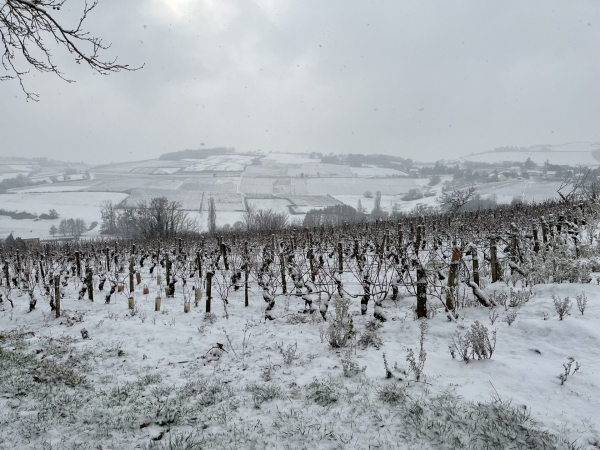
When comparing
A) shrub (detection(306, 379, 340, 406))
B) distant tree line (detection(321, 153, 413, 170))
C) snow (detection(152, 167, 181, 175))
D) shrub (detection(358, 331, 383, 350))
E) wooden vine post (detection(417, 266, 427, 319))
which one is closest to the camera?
shrub (detection(306, 379, 340, 406))

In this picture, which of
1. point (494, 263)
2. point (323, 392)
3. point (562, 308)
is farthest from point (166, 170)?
point (562, 308)

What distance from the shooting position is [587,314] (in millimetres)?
4238

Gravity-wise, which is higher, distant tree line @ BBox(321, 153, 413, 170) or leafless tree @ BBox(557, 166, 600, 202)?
distant tree line @ BBox(321, 153, 413, 170)

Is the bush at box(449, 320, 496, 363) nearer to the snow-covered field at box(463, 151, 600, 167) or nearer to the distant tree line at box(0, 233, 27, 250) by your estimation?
the distant tree line at box(0, 233, 27, 250)

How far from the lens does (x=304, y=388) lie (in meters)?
3.52

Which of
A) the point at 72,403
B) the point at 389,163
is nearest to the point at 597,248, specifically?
the point at 72,403

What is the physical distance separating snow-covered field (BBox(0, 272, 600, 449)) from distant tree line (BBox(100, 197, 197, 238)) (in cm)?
2434

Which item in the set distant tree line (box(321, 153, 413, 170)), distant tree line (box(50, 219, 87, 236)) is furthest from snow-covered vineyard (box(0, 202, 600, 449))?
distant tree line (box(321, 153, 413, 170))

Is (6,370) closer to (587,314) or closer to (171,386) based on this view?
(171,386)

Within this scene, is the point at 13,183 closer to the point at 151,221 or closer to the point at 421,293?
the point at 151,221

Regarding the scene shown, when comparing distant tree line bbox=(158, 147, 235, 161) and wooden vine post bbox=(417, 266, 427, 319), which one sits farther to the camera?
distant tree line bbox=(158, 147, 235, 161)

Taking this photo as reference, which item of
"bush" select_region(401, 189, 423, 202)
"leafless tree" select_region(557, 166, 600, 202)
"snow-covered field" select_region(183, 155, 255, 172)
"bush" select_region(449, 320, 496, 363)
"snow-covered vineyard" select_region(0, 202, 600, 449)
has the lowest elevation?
"bush" select_region(401, 189, 423, 202)

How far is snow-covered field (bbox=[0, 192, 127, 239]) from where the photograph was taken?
57816 millimetres

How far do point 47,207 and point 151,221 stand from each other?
5278 centimetres
